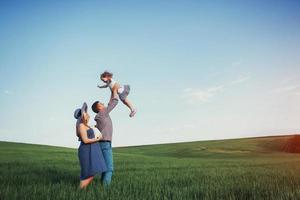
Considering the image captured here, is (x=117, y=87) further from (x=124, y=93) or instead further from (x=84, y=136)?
(x=84, y=136)

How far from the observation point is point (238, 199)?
18.9ft

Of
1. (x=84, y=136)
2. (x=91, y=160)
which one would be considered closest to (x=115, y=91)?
(x=84, y=136)

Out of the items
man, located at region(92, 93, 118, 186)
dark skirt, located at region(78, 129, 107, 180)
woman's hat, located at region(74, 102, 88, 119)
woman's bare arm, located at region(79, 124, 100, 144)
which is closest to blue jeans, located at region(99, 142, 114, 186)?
man, located at region(92, 93, 118, 186)

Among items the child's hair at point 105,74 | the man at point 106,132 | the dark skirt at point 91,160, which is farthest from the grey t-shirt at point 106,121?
the child's hair at point 105,74

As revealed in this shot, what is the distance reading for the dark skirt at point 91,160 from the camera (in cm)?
714

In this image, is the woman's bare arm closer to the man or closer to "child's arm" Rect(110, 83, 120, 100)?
the man

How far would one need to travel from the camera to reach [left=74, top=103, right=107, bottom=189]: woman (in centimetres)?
716

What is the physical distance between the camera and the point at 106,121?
7.55 metres

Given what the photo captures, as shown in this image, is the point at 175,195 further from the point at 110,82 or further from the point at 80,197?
the point at 110,82

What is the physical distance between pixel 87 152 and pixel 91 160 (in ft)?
0.67

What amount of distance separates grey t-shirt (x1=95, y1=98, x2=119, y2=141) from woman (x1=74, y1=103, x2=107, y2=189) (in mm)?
223

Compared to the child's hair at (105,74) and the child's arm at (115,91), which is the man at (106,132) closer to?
the child's arm at (115,91)

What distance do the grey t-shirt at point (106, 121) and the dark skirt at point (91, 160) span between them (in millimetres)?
320

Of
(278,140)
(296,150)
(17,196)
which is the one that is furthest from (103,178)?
(278,140)
